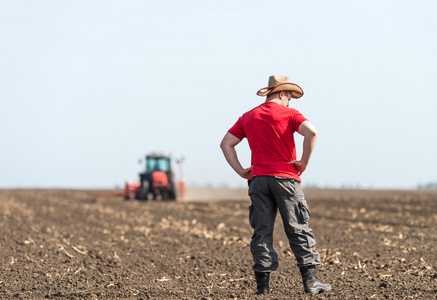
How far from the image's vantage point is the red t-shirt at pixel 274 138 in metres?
5.11

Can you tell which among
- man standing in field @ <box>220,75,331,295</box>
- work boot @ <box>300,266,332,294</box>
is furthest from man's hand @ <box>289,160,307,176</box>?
work boot @ <box>300,266,332,294</box>

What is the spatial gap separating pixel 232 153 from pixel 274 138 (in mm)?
445

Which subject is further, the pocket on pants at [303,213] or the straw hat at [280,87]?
the straw hat at [280,87]

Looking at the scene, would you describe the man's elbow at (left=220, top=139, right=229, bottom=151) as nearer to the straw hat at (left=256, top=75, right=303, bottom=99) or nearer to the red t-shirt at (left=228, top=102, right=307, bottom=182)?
the red t-shirt at (left=228, top=102, right=307, bottom=182)

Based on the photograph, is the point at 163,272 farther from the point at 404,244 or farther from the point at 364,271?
the point at 404,244

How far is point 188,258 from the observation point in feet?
27.7

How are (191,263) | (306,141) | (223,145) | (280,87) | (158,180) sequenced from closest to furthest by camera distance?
(306,141) → (280,87) → (223,145) → (191,263) → (158,180)

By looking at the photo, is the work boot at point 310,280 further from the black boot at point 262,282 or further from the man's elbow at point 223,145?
the man's elbow at point 223,145

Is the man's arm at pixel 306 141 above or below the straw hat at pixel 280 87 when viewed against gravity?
below

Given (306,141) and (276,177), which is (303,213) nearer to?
(276,177)

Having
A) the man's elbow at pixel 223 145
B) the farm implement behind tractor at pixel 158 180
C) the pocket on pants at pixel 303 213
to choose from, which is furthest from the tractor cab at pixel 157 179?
the pocket on pants at pixel 303 213

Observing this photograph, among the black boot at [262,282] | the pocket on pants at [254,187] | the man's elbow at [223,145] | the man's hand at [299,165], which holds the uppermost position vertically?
the man's elbow at [223,145]

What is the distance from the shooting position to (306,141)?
198 inches

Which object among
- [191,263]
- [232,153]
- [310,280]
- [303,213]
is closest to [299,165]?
[303,213]
